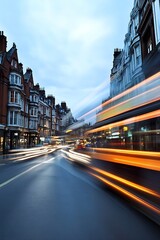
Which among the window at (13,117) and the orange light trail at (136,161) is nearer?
the orange light trail at (136,161)

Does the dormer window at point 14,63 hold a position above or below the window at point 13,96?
above

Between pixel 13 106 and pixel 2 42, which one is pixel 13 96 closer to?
pixel 13 106

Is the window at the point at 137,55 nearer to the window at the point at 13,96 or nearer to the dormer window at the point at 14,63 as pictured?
the window at the point at 13,96

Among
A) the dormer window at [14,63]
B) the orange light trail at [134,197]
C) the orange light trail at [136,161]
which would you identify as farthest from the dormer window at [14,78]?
the orange light trail at [134,197]

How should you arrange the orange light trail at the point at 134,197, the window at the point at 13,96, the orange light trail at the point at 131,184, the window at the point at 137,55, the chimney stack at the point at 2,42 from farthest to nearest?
the window at the point at 13,96
the chimney stack at the point at 2,42
the window at the point at 137,55
the orange light trail at the point at 131,184
the orange light trail at the point at 134,197

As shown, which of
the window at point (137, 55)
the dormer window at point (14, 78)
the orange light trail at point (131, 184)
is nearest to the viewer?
the orange light trail at point (131, 184)

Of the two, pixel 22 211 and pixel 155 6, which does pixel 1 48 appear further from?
pixel 22 211

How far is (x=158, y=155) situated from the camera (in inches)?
217

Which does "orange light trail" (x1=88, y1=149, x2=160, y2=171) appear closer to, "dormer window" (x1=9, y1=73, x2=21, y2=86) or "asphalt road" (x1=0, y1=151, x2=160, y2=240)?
"asphalt road" (x1=0, y1=151, x2=160, y2=240)

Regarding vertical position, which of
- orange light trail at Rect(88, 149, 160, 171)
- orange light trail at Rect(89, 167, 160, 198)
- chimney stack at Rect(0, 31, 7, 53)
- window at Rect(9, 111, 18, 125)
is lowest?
orange light trail at Rect(89, 167, 160, 198)

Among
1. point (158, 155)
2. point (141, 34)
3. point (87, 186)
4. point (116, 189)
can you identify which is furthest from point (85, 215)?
point (141, 34)

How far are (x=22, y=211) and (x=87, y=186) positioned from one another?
4005 mm

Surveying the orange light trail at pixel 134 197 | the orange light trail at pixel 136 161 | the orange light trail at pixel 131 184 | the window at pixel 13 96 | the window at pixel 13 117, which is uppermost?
the window at pixel 13 96

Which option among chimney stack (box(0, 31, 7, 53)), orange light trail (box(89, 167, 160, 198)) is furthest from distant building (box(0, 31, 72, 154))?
orange light trail (box(89, 167, 160, 198))
